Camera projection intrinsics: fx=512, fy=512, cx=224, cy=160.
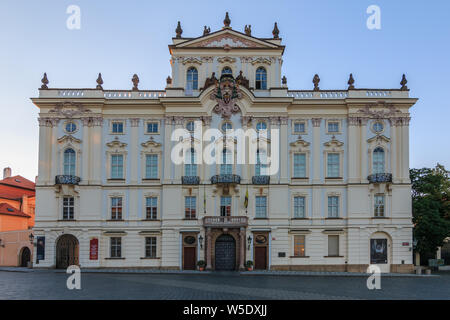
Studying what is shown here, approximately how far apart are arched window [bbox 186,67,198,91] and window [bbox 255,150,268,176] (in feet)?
29.6

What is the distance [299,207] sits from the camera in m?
48.9

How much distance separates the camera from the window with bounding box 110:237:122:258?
48.4 m

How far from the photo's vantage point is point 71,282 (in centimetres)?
3484

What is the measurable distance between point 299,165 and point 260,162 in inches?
150

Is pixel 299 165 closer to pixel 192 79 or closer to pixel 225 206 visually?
pixel 225 206

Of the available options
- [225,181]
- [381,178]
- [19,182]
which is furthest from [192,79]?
[19,182]

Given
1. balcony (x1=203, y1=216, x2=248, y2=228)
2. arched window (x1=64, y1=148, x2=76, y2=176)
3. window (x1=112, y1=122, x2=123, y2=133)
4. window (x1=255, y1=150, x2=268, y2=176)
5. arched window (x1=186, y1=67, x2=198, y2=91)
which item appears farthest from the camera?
arched window (x1=186, y1=67, x2=198, y2=91)

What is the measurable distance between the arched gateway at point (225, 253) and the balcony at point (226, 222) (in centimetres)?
145

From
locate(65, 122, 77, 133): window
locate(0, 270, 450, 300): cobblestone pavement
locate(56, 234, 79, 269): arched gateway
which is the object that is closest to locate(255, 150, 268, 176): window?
locate(0, 270, 450, 300): cobblestone pavement

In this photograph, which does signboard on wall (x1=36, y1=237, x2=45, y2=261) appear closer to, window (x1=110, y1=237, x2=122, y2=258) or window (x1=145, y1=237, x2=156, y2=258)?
window (x1=110, y1=237, x2=122, y2=258)

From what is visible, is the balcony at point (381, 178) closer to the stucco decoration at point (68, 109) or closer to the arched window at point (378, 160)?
the arched window at point (378, 160)

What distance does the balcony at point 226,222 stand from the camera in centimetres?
4712
